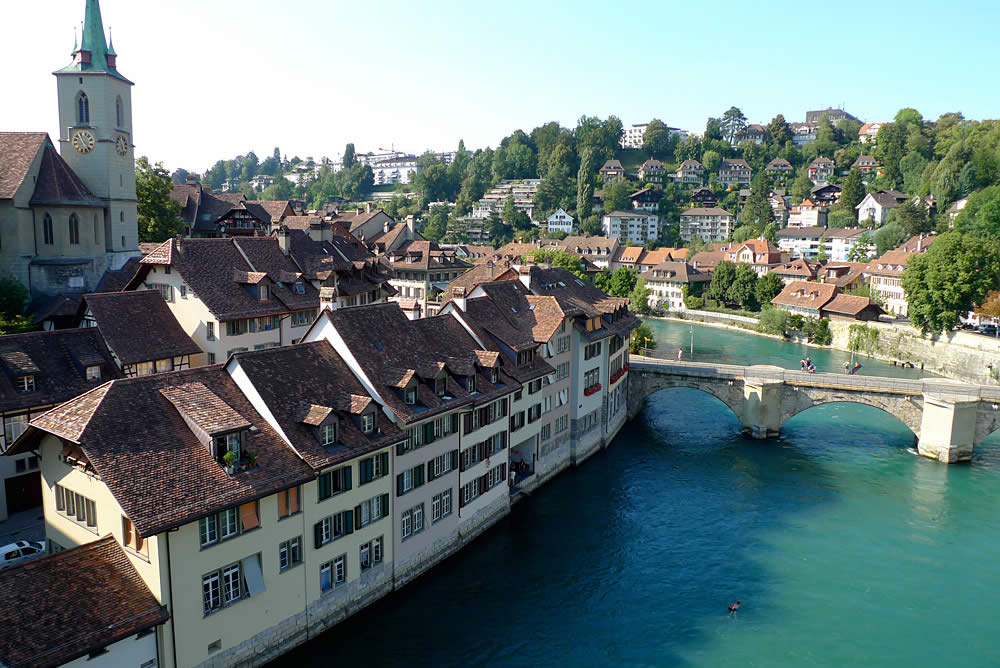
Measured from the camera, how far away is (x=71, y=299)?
4278 cm

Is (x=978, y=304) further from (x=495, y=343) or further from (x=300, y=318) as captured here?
(x=300, y=318)

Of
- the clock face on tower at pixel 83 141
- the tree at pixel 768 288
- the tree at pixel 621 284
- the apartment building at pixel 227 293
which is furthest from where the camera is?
the tree at pixel 621 284

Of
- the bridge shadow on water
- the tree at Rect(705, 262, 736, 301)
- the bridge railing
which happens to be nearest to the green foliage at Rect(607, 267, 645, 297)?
the tree at Rect(705, 262, 736, 301)

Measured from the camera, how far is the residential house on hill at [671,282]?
12431 cm

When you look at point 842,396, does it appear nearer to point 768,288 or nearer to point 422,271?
point 422,271

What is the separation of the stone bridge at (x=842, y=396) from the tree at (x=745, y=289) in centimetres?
6101

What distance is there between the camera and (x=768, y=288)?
373 ft

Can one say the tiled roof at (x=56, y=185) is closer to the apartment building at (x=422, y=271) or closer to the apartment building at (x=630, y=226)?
the apartment building at (x=422, y=271)

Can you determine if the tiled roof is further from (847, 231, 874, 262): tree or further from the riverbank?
(847, 231, 874, 262): tree

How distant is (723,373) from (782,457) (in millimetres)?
7903

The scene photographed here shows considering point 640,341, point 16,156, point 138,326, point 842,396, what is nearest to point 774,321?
point 640,341

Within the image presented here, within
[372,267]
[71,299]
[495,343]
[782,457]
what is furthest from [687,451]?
[71,299]

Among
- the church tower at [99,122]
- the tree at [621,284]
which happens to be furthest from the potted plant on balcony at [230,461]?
the tree at [621,284]

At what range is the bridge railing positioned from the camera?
52.8m
